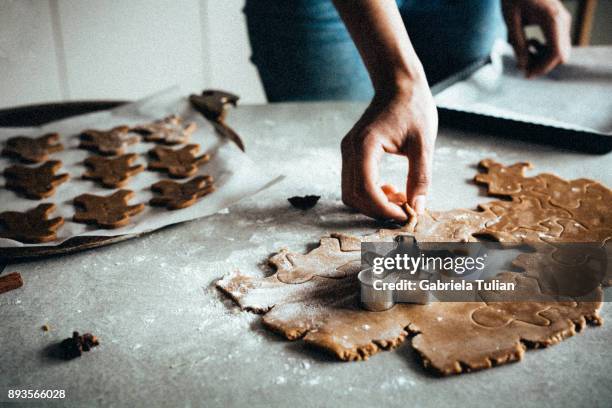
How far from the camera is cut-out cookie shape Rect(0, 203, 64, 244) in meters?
1.17

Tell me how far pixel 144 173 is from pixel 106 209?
0.71ft

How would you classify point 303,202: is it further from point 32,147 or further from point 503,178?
point 32,147

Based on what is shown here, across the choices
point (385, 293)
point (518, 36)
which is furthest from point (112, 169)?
point (518, 36)

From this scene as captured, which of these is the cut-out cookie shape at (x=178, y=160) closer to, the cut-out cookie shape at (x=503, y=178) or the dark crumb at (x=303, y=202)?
the dark crumb at (x=303, y=202)

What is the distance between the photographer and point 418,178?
3.74ft

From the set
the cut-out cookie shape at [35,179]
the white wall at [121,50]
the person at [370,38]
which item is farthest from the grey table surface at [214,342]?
the white wall at [121,50]

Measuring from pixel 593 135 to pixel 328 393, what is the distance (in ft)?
3.41

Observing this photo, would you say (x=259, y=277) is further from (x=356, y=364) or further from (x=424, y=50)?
(x=424, y=50)

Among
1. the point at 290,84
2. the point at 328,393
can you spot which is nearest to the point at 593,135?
the point at 290,84

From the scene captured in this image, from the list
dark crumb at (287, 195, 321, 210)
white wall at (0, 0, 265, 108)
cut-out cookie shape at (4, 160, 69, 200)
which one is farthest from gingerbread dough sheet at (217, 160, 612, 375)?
white wall at (0, 0, 265, 108)

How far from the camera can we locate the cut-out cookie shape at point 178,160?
1.44m

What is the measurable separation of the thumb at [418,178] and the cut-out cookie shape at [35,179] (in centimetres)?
85

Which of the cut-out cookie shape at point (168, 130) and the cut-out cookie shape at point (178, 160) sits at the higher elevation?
the cut-out cookie shape at point (168, 130)

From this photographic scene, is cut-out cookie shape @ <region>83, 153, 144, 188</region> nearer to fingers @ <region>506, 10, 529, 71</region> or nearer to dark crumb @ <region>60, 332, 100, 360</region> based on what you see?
dark crumb @ <region>60, 332, 100, 360</region>
